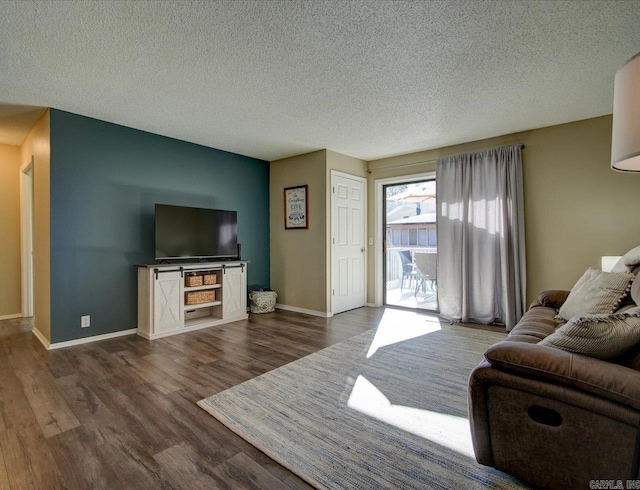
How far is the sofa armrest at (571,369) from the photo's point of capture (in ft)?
3.83

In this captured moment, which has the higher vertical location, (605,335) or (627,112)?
(627,112)

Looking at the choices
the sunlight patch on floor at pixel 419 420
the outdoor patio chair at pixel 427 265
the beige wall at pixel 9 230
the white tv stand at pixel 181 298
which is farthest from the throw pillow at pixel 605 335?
the beige wall at pixel 9 230

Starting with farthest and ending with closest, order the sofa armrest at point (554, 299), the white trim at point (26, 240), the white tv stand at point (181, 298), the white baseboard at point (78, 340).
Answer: the white trim at point (26, 240) < the white tv stand at point (181, 298) < the white baseboard at point (78, 340) < the sofa armrest at point (554, 299)

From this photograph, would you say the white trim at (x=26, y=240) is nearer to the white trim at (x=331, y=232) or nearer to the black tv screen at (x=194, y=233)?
the black tv screen at (x=194, y=233)

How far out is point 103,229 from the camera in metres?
3.74

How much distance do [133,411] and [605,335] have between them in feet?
8.59

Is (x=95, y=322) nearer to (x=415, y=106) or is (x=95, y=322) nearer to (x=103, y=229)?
(x=103, y=229)

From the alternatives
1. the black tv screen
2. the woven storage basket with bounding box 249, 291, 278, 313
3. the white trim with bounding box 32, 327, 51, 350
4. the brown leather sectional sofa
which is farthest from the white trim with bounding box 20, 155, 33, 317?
the brown leather sectional sofa

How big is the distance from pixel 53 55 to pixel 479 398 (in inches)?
137

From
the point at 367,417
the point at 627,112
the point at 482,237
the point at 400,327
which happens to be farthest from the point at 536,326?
the point at 482,237

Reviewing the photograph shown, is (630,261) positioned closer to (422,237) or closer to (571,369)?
(571,369)

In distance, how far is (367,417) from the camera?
2053mm

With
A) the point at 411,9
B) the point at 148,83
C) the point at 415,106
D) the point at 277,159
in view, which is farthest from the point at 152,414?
the point at 277,159

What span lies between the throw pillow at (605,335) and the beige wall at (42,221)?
14.4 feet
